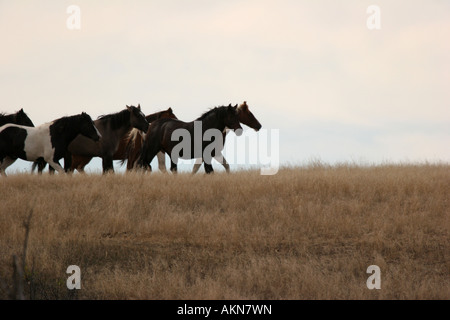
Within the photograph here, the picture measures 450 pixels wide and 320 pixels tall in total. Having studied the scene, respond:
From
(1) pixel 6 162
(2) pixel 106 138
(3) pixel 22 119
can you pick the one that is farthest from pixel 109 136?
(1) pixel 6 162

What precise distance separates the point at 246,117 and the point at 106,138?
3992 mm

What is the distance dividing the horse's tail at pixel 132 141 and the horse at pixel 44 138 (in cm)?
192

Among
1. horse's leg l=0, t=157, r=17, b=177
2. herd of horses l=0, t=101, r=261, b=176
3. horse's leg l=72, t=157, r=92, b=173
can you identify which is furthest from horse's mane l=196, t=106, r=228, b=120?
horse's leg l=0, t=157, r=17, b=177

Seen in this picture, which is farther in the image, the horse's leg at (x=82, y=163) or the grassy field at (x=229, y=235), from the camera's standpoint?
the horse's leg at (x=82, y=163)

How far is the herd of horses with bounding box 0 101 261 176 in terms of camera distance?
617 inches

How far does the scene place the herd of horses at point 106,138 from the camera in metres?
15.7

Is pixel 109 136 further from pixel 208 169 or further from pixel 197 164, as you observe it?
pixel 208 169

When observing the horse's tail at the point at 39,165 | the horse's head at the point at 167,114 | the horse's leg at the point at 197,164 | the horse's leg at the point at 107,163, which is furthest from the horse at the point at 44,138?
the horse's head at the point at 167,114

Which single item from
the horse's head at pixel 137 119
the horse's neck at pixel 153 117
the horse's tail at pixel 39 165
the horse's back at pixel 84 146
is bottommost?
the horse's tail at pixel 39 165

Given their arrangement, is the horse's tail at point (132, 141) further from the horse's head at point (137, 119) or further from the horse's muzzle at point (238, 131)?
the horse's muzzle at point (238, 131)
